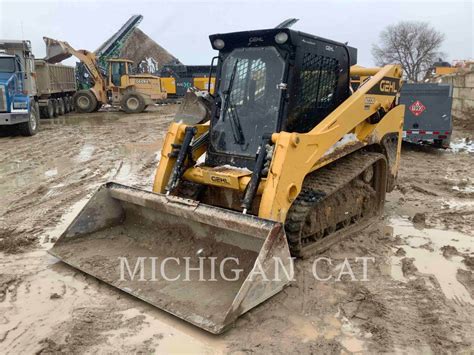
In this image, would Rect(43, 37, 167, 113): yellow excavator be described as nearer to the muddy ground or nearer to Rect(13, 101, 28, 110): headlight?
Rect(13, 101, 28, 110): headlight

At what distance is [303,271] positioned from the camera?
4.31m

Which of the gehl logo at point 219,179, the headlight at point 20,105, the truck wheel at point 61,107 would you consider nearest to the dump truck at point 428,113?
the gehl logo at point 219,179

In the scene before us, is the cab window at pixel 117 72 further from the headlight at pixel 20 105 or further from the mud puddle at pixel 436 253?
the mud puddle at pixel 436 253

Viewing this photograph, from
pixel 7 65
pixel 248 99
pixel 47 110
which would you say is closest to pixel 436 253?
pixel 248 99

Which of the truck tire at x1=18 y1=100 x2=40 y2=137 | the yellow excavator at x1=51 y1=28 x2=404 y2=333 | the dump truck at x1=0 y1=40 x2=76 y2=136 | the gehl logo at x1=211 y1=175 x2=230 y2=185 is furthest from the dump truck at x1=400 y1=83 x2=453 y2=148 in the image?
the truck tire at x1=18 y1=100 x2=40 y2=137

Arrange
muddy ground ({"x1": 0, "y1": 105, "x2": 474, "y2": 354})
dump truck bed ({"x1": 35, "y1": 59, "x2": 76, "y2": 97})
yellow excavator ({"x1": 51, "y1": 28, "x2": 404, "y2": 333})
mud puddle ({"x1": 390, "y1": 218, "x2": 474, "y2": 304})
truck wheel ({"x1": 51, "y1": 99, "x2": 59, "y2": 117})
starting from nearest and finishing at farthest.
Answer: muddy ground ({"x1": 0, "y1": 105, "x2": 474, "y2": 354}) → yellow excavator ({"x1": 51, "y1": 28, "x2": 404, "y2": 333}) → mud puddle ({"x1": 390, "y1": 218, "x2": 474, "y2": 304}) → dump truck bed ({"x1": 35, "y1": 59, "x2": 76, "y2": 97}) → truck wheel ({"x1": 51, "y1": 99, "x2": 59, "y2": 117})

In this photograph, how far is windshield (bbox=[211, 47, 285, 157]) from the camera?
4648 mm

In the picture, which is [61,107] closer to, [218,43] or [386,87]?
[218,43]

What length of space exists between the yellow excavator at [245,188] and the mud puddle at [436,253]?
59 centimetres

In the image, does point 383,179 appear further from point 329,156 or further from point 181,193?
point 181,193

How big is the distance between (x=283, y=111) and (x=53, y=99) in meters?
17.6

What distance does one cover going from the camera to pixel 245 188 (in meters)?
4.37

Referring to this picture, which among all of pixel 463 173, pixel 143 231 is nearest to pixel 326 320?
pixel 143 231

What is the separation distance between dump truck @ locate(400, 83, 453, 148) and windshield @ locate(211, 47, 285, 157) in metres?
7.40
